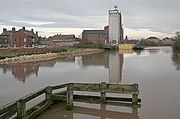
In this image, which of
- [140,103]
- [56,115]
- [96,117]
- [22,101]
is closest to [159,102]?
[140,103]

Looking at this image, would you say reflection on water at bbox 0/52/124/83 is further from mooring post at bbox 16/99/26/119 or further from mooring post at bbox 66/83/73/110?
mooring post at bbox 16/99/26/119

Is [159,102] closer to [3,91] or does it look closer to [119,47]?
[3,91]

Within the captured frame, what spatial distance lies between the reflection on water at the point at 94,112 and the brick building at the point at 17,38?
61.5 metres

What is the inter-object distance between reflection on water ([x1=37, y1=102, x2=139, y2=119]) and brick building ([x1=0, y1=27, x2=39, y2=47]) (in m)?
61.5

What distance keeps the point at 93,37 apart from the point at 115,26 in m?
14.4

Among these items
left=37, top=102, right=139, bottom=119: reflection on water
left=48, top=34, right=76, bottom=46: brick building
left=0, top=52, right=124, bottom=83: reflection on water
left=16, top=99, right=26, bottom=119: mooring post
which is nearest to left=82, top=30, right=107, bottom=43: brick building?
left=48, top=34, right=76, bottom=46: brick building

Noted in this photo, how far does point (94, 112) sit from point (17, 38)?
62858 mm

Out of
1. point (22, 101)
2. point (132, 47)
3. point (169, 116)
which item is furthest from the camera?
point (132, 47)

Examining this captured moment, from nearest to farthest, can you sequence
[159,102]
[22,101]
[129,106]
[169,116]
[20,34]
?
[22,101] < [169,116] < [129,106] < [159,102] < [20,34]

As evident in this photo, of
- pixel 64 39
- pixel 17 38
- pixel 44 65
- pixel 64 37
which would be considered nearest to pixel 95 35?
pixel 64 37

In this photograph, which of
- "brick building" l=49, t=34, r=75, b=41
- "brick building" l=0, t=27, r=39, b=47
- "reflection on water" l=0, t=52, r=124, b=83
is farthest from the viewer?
"brick building" l=49, t=34, r=75, b=41

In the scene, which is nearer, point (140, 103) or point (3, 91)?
point (140, 103)

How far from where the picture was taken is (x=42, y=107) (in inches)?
362

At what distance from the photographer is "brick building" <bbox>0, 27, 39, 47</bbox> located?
68188 mm
